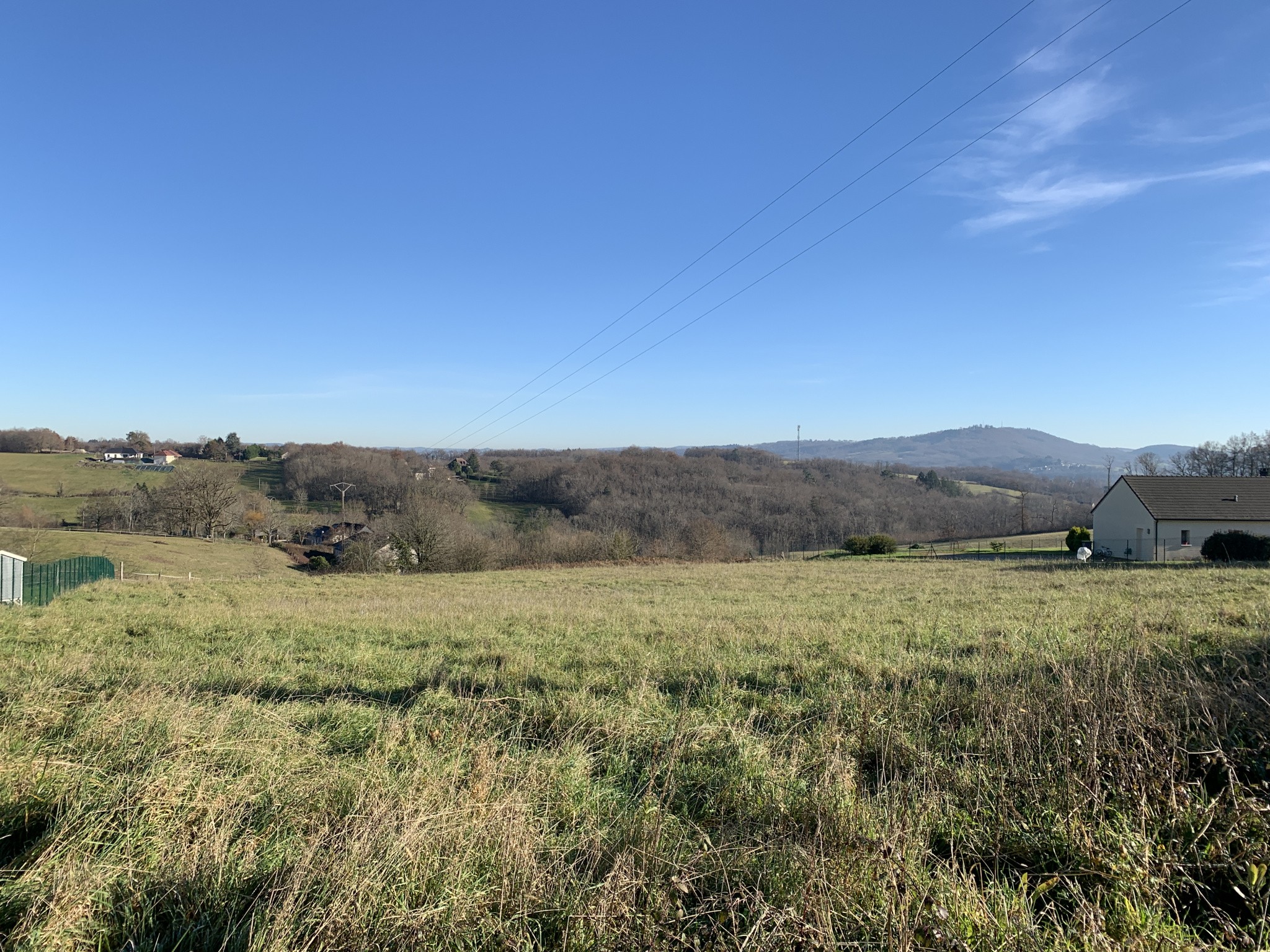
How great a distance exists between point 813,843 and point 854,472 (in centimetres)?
13124

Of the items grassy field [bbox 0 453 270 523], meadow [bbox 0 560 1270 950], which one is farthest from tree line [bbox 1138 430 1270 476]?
grassy field [bbox 0 453 270 523]

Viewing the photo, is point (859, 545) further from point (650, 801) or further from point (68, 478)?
point (68, 478)

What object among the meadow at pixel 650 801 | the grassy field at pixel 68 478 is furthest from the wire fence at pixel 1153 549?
the grassy field at pixel 68 478

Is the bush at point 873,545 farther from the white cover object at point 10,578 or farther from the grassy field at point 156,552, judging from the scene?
the white cover object at point 10,578

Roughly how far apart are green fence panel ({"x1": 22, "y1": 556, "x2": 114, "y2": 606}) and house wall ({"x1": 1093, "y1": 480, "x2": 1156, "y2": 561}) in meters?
50.2

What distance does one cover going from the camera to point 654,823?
3553 mm

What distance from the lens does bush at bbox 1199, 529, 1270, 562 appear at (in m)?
31.7

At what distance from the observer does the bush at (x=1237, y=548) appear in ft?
104

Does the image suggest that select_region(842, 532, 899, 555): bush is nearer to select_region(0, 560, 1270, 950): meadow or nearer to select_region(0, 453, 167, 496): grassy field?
select_region(0, 560, 1270, 950): meadow

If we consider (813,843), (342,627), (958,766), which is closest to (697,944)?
(813,843)

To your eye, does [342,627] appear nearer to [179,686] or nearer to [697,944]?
[179,686]

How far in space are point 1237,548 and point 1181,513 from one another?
8.20 metres

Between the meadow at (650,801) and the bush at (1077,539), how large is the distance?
4289cm

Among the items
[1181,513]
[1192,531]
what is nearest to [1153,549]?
[1192,531]
